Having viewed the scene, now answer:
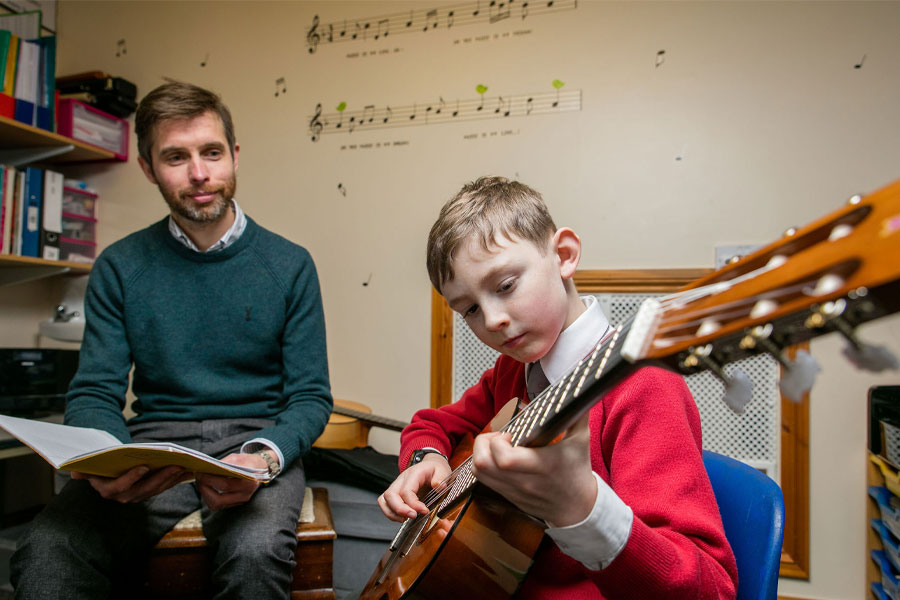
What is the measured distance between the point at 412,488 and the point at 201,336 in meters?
0.76

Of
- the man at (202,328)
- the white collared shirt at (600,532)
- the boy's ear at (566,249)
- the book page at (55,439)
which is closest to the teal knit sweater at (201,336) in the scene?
the man at (202,328)

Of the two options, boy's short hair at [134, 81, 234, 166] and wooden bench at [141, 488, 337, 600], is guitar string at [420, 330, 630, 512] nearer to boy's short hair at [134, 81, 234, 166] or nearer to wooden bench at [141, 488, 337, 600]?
wooden bench at [141, 488, 337, 600]

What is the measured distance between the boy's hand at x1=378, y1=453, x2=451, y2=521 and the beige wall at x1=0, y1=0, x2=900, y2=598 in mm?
1276

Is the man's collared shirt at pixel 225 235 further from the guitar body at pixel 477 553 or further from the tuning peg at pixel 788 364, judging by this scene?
the tuning peg at pixel 788 364

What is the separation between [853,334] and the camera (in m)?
0.33

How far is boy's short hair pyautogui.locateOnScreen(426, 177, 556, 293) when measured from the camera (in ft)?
2.66

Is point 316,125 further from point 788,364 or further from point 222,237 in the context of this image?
point 788,364

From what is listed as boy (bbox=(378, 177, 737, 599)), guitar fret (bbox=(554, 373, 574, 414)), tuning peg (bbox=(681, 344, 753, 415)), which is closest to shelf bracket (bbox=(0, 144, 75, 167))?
boy (bbox=(378, 177, 737, 599))

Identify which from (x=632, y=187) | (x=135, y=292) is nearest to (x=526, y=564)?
(x=135, y=292)

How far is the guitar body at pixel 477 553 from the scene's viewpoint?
647 mm

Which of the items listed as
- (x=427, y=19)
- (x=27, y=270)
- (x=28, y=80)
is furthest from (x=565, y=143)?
(x=27, y=270)

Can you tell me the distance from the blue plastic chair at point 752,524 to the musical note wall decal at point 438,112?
1.57 meters

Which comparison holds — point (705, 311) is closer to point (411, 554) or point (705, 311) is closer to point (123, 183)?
point (411, 554)

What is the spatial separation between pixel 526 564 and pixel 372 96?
2021 millimetres
